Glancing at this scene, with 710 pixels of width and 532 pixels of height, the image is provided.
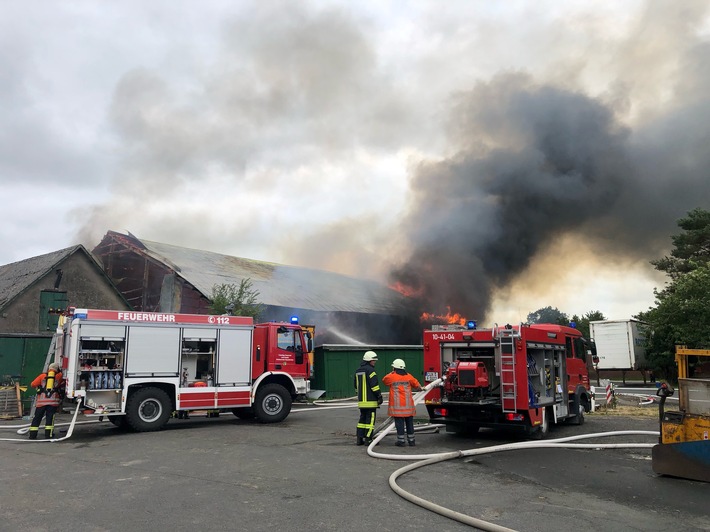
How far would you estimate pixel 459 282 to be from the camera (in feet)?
87.0

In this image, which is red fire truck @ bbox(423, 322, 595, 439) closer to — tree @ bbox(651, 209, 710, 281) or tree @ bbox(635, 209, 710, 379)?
tree @ bbox(635, 209, 710, 379)

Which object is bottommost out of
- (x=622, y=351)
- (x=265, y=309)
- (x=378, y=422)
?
(x=378, y=422)

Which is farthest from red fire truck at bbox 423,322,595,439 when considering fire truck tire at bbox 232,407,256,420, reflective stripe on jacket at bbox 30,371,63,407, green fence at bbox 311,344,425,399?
green fence at bbox 311,344,425,399

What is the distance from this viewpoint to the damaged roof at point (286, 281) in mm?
26094

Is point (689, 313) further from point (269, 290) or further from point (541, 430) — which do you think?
point (269, 290)

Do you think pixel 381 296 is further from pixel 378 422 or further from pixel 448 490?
pixel 448 490

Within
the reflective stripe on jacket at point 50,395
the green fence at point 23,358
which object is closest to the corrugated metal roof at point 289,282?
the green fence at point 23,358

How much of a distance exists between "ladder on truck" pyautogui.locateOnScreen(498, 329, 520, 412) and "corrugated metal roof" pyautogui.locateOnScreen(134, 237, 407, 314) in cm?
1742

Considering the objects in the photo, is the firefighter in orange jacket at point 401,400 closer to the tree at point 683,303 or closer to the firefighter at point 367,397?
the firefighter at point 367,397

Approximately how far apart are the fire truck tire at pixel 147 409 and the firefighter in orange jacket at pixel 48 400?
4.41 feet

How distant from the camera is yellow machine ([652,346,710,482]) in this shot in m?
6.28

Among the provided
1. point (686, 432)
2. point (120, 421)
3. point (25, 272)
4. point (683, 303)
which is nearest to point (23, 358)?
point (120, 421)

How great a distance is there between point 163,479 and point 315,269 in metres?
24.6

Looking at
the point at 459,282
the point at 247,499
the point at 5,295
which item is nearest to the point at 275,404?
the point at 247,499
